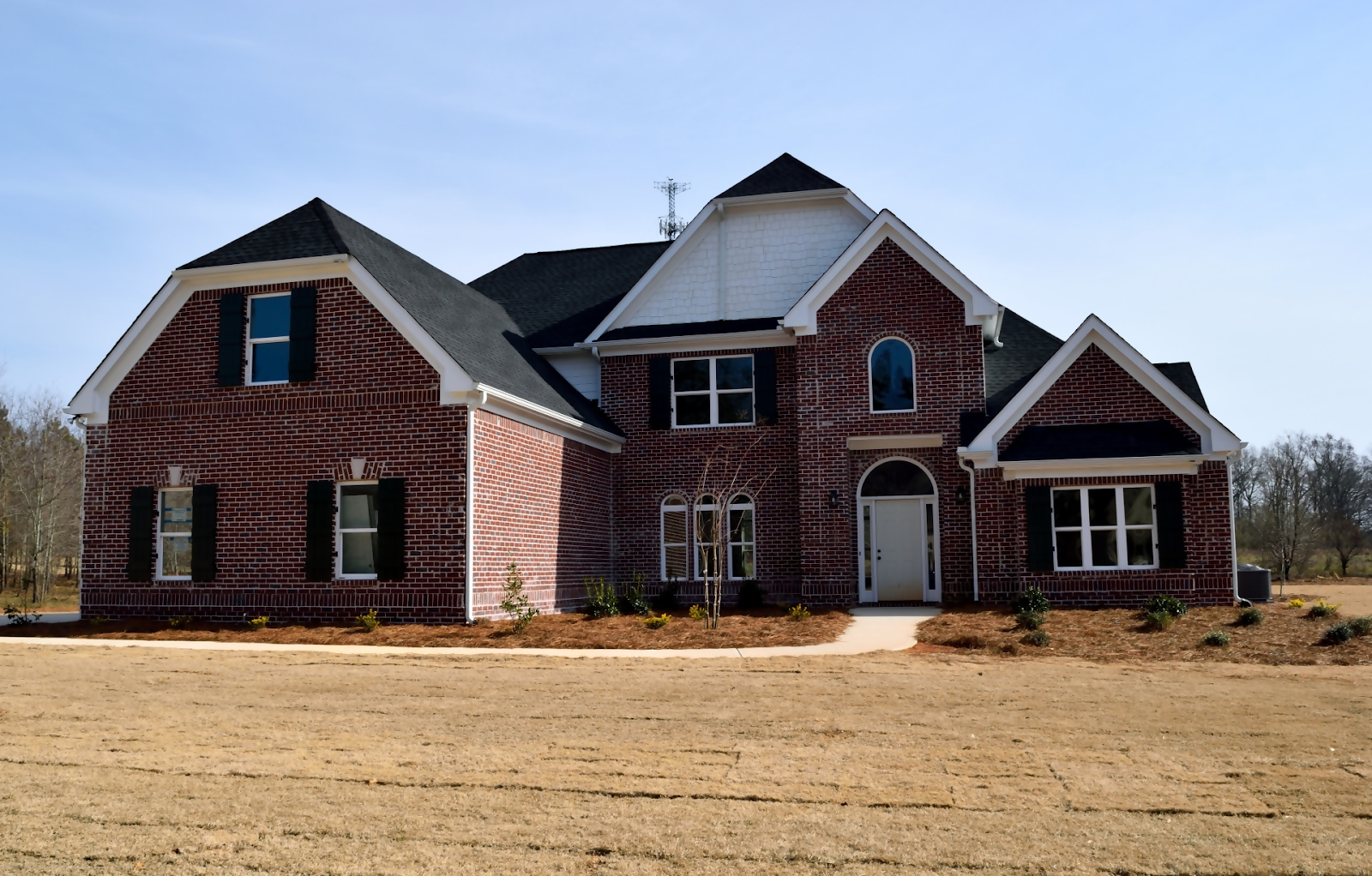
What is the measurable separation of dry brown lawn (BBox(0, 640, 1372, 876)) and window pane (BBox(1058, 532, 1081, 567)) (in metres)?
6.98

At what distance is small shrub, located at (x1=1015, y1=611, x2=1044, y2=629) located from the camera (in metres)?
16.5

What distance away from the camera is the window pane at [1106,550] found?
1950 cm

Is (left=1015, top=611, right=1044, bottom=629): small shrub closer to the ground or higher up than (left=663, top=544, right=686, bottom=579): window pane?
closer to the ground

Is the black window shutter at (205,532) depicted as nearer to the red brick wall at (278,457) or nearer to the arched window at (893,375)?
the red brick wall at (278,457)

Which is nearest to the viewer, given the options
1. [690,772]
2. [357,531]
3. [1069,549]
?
[690,772]

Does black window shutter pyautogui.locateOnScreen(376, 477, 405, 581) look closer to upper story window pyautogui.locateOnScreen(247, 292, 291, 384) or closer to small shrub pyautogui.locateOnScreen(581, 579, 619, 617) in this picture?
upper story window pyautogui.locateOnScreen(247, 292, 291, 384)

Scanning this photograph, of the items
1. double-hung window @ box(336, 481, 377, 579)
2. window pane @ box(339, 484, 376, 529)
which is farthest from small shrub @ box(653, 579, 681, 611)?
window pane @ box(339, 484, 376, 529)

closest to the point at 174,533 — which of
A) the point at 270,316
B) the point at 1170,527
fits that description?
the point at 270,316

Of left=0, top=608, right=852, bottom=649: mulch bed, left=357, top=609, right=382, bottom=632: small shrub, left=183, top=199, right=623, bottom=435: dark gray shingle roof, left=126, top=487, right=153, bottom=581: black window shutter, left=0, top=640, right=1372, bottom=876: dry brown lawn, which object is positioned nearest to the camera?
left=0, top=640, right=1372, bottom=876: dry brown lawn

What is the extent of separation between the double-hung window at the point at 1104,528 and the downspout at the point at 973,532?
1.48 meters

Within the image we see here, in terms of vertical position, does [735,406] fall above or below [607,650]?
above

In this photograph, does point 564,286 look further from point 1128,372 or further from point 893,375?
point 1128,372

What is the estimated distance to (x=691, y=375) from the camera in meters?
23.5

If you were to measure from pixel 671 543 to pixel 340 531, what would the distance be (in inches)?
287
